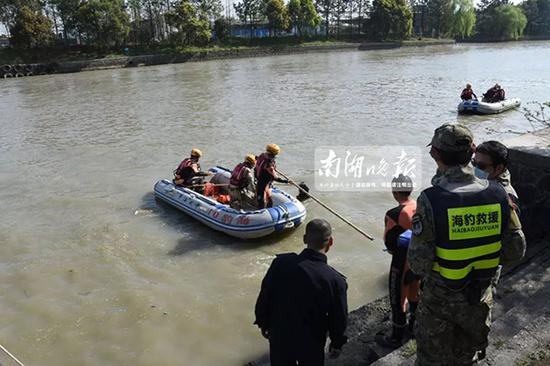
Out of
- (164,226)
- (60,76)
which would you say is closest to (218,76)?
(60,76)

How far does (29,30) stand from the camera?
4172 centimetres

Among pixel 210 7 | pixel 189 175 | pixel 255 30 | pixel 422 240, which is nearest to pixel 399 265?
pixel 422 240

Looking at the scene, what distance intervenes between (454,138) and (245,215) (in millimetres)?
5009

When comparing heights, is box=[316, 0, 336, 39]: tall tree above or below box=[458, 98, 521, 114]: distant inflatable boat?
above

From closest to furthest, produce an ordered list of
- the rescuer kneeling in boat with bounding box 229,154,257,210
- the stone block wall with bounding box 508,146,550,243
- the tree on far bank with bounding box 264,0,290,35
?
the stone block wall with bounding box 508,146,550,243 → the rescuer kneeling in boat with bounding box 229,154,257,210 → the tree on far bank with bounding box 264,0,290,35

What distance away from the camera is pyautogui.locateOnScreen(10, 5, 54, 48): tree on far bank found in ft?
137

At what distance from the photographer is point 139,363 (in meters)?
4.72

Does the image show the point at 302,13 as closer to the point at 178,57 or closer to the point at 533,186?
the point at 178,57

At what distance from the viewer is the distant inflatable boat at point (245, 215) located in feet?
23.0

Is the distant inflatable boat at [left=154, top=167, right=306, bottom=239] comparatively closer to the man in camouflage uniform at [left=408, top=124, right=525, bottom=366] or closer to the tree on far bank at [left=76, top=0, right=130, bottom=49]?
the man in camouflage uniform at [left=408, top=124, right=525, bottom=366]

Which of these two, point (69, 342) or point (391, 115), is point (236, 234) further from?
point (391, 115)

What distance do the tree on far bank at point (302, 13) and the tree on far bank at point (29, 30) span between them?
92.9ft

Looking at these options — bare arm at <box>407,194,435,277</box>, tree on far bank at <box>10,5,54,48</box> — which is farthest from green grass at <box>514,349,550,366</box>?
tree on far bank at <box>10,5,54,48</box>

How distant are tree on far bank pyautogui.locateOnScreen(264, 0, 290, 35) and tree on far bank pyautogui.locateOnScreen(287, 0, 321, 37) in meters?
1.26
